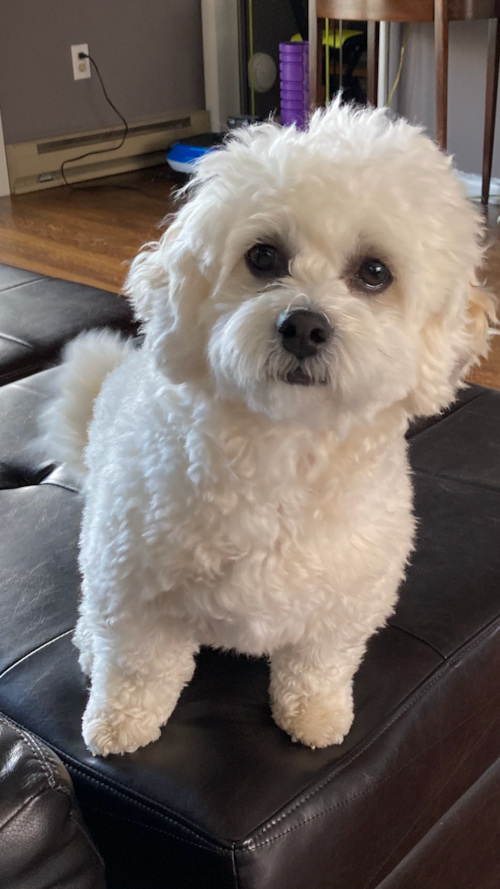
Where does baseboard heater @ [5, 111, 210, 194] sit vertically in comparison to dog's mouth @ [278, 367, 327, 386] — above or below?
below

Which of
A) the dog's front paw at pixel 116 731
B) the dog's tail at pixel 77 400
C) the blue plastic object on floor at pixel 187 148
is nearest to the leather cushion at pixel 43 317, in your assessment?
the dog's tail at pixel 77 400

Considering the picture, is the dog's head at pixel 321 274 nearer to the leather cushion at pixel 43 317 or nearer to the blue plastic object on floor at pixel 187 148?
the leather cushion at pixel 43 317

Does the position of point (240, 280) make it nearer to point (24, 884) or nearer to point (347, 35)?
point (24, 884)

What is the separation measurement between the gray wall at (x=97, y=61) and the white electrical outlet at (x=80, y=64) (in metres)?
0.02

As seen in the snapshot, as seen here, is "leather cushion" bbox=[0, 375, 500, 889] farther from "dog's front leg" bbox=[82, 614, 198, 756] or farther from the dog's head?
the dog's head

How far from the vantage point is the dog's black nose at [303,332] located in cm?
78

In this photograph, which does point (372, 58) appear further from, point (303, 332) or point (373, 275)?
point (303, 332)

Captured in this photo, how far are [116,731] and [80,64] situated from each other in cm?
382

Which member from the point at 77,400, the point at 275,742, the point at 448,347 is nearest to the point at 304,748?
the point at 275,742

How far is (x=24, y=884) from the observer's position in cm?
73

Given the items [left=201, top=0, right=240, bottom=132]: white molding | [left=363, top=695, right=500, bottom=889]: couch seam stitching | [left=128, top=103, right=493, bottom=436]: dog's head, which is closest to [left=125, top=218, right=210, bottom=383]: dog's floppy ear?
[left=128, top=103, right=493, bottom=436]: dog's head

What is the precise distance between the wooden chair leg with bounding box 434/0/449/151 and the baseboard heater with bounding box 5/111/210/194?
175 centimetres

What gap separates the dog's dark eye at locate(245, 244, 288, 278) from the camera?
85 cm

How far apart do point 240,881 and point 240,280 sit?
57cm
